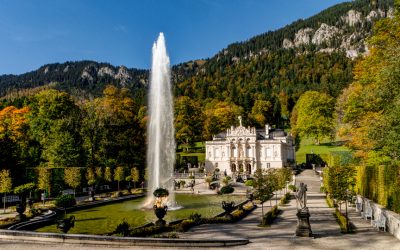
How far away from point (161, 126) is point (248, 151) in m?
44.4

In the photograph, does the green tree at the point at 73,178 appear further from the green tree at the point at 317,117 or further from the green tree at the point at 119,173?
the green tree at the point at 317,117

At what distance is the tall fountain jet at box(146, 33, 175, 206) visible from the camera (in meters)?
27.7

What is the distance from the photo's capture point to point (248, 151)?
2768 inches

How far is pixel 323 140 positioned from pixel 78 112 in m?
58.8

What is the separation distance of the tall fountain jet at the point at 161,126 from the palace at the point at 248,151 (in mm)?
41459

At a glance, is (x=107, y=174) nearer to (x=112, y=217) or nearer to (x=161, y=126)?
(x=161, y=126)

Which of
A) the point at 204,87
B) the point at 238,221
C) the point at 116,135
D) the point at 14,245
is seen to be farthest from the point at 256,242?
the point at 204,87

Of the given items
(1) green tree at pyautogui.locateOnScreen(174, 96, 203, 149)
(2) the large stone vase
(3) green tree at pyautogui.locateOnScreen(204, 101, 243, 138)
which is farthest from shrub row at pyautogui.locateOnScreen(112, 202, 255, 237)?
(3) green tree at pyautogui.locateOnScreen(204, 101, 243, 138)

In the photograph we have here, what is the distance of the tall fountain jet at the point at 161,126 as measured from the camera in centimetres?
2766

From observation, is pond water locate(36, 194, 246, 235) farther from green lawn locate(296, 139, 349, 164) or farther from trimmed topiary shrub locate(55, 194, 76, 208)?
green lawn locate(296, 139, 349, 164)

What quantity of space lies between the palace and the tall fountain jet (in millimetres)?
41459

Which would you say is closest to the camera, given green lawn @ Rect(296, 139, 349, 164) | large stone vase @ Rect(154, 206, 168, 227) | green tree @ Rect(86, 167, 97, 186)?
large stone vase @ Rect(154, 206, 168, 227)

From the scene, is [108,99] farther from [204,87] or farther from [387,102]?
[204,87]

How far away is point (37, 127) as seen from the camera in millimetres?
48781
